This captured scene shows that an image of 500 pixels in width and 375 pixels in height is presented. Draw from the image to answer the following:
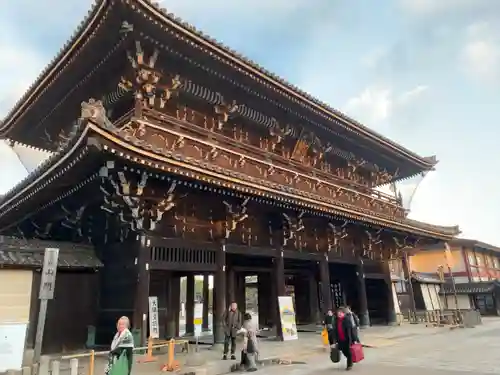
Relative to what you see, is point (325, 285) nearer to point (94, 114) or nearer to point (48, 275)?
point (48, 275)

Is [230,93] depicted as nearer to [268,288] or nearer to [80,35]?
[80,35]

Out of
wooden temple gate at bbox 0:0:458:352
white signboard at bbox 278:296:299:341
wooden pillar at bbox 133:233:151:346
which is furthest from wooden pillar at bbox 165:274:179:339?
white signboard at bbox 278:296:299:341

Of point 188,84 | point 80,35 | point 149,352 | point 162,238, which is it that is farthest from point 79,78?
point 149,352

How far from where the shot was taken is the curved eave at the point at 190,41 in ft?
36.0

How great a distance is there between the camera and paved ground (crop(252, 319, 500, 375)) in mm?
Answer: 9641

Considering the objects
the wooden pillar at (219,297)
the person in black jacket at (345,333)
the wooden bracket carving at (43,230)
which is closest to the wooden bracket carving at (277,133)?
the wooden pillar at (219,297)

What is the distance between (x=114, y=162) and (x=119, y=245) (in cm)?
388

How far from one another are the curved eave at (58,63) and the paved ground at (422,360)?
35.9 ft

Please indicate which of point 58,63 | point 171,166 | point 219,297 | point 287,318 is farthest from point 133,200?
point 287,318

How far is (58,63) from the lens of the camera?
43.1ft

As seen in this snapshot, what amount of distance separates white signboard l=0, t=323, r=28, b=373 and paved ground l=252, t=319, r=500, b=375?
5957mm

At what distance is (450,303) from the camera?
3731 cm

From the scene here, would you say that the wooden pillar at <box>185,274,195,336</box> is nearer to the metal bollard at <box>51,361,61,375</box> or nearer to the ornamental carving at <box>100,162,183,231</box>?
the ornamental carving at <box>100,162,183,231</box>

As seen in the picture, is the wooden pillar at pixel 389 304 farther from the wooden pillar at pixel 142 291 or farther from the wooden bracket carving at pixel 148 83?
the wooden bracket carving at pixel 148 83
